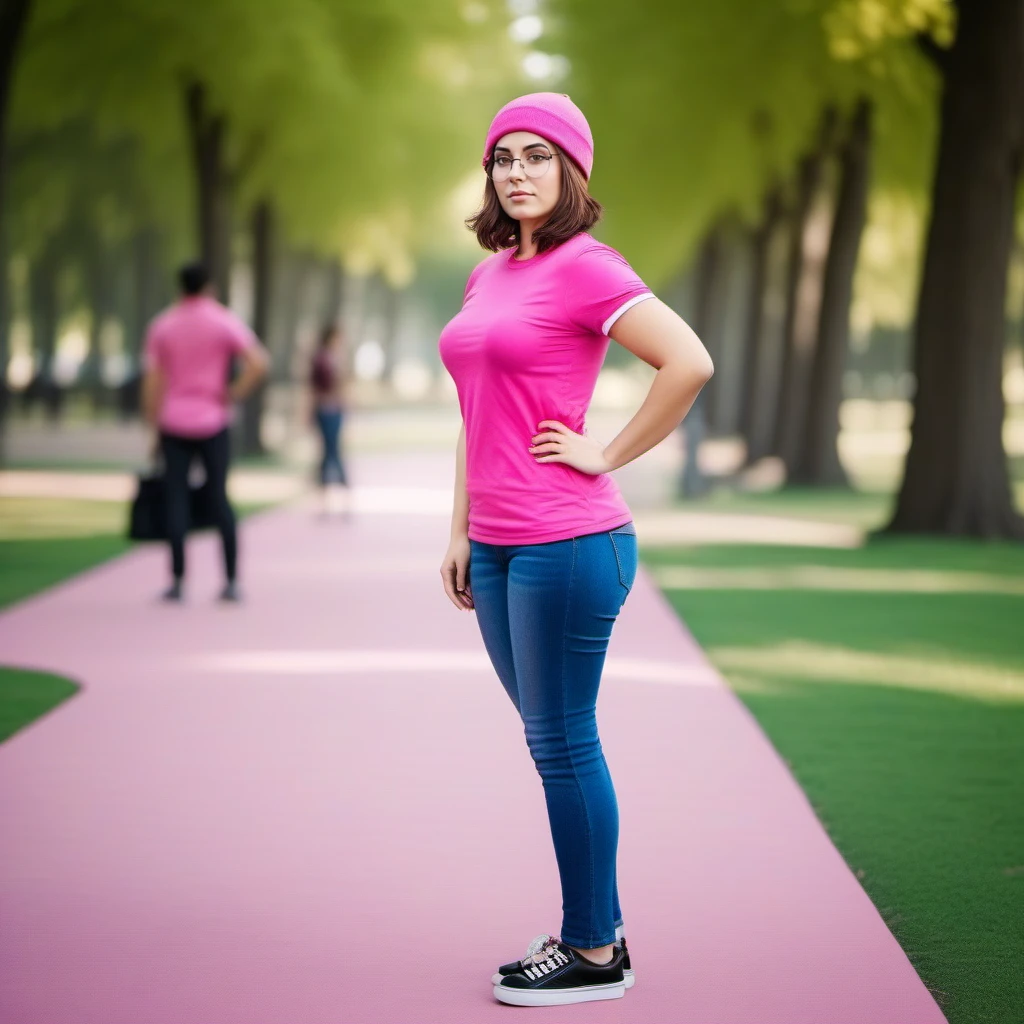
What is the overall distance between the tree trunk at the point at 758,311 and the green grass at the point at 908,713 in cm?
1281

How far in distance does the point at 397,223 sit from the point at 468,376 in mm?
32447

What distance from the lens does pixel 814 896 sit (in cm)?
484

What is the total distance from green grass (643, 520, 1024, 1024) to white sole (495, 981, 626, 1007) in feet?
2.69

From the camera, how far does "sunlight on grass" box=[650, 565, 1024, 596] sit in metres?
12.9

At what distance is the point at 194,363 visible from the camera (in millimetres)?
10438

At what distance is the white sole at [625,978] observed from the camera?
13.2 feet

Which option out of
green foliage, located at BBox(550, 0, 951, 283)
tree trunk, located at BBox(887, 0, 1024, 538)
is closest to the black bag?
tree trunk, located at BBox(887, 0, 1024, 538)

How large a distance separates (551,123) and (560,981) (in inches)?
81.2

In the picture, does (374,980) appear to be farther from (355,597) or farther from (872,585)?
(872,585)

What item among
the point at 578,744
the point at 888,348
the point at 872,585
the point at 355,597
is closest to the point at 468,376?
the point at 578,744

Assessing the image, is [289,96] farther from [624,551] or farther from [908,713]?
[624,551]

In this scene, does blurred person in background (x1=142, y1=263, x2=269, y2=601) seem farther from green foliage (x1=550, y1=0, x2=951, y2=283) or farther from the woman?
green foliage (x1=550, y1=0, x2=951, y2=283)

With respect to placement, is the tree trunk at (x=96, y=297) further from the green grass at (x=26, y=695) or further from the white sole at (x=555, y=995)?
the white sole at (x=555, y=995)

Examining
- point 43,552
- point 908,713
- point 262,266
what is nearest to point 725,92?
point 262,266
